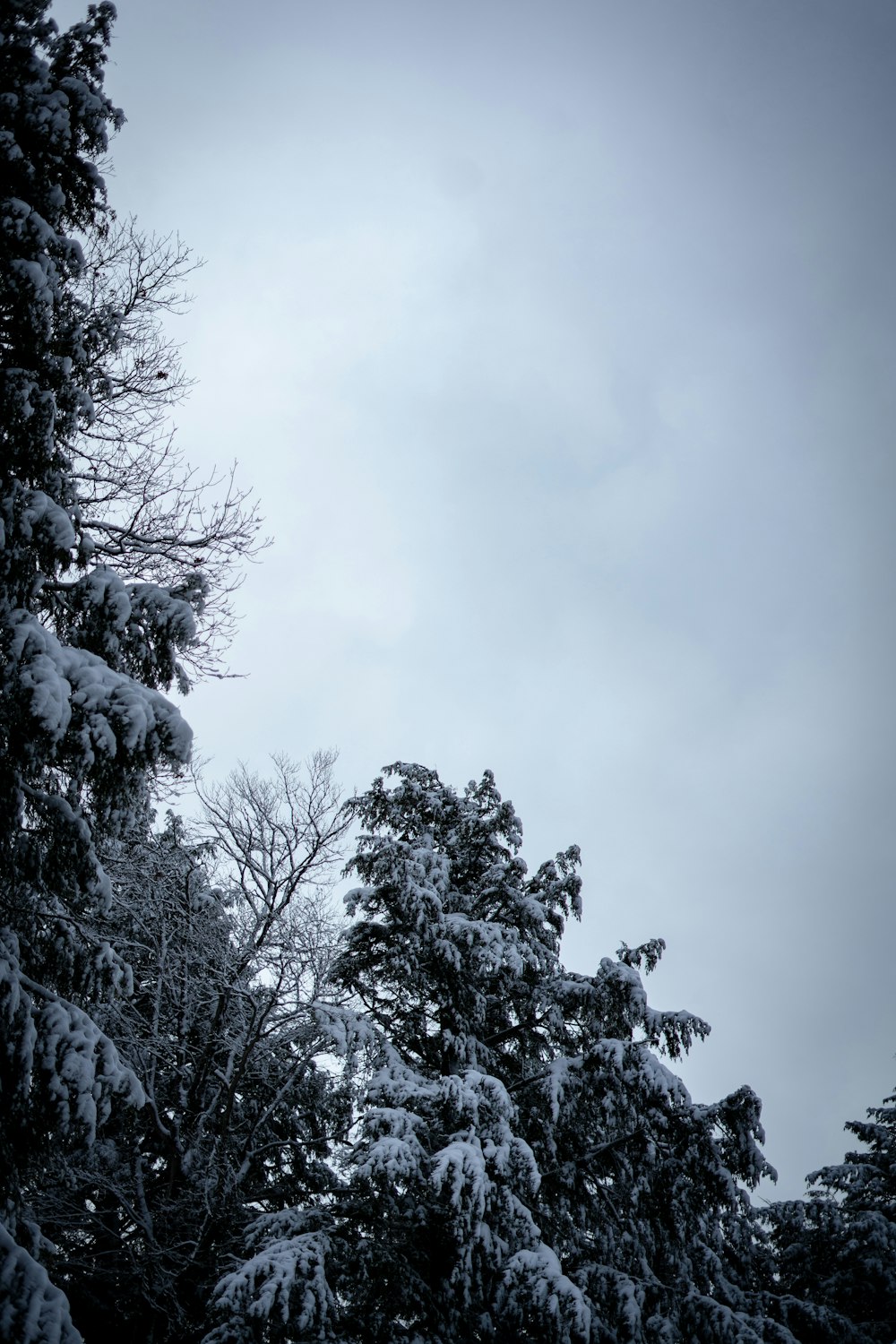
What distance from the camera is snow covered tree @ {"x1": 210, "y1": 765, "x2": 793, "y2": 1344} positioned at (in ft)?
26.9

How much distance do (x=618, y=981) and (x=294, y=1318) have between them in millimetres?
5898

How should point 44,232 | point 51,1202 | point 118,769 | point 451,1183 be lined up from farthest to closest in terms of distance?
1. point 51,1202
2. point 451,1183
3. point 44,232
4. point 118,769

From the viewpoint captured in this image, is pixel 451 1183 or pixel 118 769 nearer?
→ pixel 118 769

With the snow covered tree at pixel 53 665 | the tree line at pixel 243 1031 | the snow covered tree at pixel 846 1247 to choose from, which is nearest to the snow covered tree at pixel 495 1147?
the tree line at pixel 243 1031

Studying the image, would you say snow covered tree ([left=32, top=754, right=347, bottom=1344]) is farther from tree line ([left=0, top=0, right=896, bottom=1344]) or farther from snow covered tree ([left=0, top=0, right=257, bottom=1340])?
snow covered tree ([left=0, top=0, right=257, bottom=1340])

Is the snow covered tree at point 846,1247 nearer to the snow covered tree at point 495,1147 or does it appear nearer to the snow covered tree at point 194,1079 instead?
the snow covered tree at point 495,1147

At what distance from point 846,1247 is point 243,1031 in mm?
13169

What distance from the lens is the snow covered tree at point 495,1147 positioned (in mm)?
8211

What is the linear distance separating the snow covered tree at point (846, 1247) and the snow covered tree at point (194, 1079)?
314 inches

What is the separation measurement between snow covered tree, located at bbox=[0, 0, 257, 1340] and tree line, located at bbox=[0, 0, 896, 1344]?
0.03 m

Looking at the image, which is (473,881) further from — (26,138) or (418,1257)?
(26,138)

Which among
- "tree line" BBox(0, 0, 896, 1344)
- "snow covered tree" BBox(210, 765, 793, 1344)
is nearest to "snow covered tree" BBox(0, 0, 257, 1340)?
"tree line" BBox(0, 0, 896, 1344)

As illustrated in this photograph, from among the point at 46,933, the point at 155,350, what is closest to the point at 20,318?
the point at 155,350

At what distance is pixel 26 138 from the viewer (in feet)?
18.2
